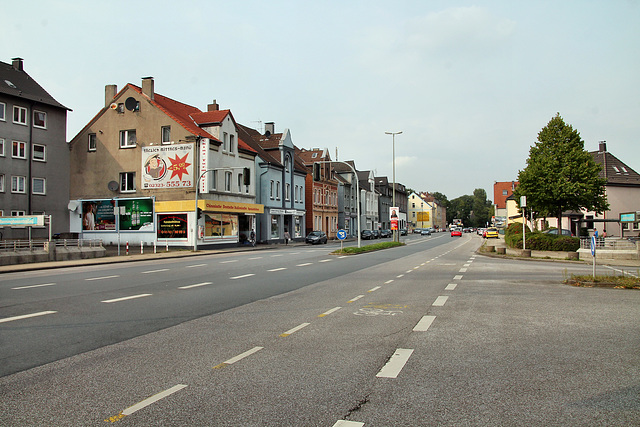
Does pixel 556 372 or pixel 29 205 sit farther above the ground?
pixel 29 205

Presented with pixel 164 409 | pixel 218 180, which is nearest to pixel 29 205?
pixel 218 180

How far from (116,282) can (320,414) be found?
1189 cm

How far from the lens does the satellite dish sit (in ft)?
130

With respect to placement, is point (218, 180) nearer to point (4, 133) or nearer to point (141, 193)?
point (141, 193)

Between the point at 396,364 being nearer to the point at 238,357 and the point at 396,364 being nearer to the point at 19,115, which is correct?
the point at 238,357

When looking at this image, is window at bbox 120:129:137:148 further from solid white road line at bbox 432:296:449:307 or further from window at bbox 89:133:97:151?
solid white road line at bbox 432:296:449:307

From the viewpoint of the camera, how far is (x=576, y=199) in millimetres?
35969

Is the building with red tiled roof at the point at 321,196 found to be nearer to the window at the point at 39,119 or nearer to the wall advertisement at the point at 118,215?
the wall advertisement at the point at 118,215

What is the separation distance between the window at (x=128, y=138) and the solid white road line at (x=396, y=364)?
1503 inches

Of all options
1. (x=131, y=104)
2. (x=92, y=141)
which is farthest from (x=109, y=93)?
(x=92, y=141)

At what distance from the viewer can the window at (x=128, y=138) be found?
40.1 metres

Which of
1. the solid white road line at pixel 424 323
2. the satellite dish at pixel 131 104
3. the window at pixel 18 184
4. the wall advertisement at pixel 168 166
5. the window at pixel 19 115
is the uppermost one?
the satellite dish at pixel 131 104

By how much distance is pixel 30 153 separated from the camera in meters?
37.9

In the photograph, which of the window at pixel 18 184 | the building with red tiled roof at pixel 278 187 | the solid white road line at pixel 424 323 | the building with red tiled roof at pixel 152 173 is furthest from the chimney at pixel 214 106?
the solid white road line at pixel 424 323
